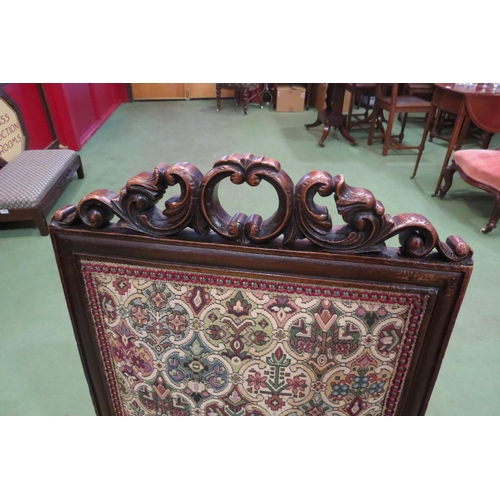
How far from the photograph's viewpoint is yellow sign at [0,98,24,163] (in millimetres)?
2953

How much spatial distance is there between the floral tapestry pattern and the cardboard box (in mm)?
5087

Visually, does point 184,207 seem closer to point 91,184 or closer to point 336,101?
point 91,184

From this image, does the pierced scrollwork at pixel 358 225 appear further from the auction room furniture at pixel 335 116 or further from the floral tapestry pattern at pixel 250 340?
the auction room furniture at pixel 335 116

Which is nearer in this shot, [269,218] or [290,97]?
[269,218]

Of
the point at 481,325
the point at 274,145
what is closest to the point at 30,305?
the point at 481,325

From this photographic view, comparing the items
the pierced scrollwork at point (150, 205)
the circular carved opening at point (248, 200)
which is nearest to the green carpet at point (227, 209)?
the circular carved opening at point (248, 200)

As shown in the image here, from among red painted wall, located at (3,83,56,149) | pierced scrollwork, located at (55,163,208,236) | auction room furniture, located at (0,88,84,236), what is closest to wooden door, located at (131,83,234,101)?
red painted wall, located at (3,83,56,149)

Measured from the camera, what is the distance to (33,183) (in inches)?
104

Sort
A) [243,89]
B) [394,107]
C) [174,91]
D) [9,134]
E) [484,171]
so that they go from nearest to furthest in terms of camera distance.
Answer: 1. [484,171]
2. [9,134]
3. [394,107]
4. [243,89]
5. [174,91]

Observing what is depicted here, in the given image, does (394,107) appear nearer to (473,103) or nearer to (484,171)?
(473,103)

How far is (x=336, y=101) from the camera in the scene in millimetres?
4238

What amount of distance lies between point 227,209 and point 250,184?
2.47 m

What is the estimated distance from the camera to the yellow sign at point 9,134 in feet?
9.69

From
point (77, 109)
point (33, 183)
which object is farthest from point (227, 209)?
point (77, 109)
